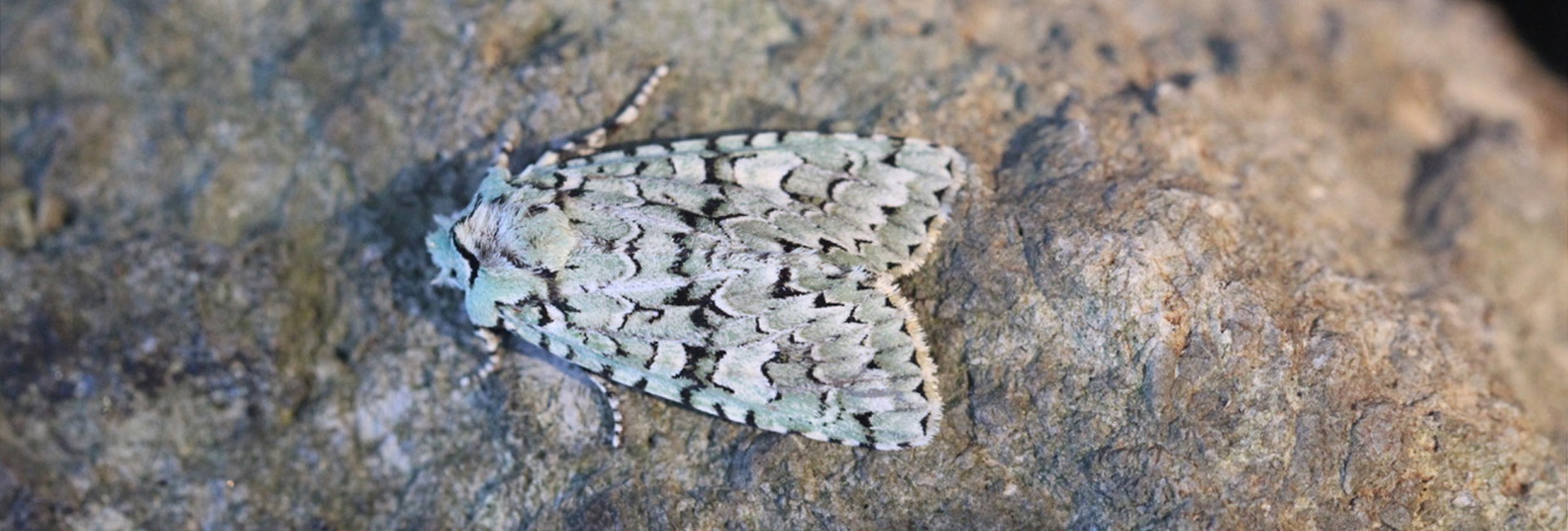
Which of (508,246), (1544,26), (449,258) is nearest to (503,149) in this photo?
(449,258)

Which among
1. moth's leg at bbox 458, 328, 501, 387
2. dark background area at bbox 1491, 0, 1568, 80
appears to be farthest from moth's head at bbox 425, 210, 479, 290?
dark background area at bbox 1491, 0, 1568, 80

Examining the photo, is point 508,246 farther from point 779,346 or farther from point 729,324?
point 779,346

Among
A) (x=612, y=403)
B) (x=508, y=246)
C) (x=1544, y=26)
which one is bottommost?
(x=612, y=403)

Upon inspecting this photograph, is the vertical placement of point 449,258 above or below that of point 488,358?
above

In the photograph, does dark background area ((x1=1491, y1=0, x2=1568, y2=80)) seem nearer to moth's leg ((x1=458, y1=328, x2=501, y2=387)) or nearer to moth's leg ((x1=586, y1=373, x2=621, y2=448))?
moth's leg ((x1=586, y1=373, x2=621, y2=448))

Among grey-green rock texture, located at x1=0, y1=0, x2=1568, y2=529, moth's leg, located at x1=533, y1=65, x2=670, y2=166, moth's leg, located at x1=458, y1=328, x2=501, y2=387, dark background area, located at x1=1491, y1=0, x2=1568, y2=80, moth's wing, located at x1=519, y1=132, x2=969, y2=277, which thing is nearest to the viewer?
grey-green rock texture, located at x1=0, y1=0, x2=1568, y2=529

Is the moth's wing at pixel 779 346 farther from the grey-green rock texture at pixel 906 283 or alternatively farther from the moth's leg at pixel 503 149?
the moth's leg at pixel 503 149

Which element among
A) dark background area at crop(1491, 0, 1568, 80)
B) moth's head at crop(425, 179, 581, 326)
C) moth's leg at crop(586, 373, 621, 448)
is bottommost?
moth's leg at crop(586, 373, 621, 448)
